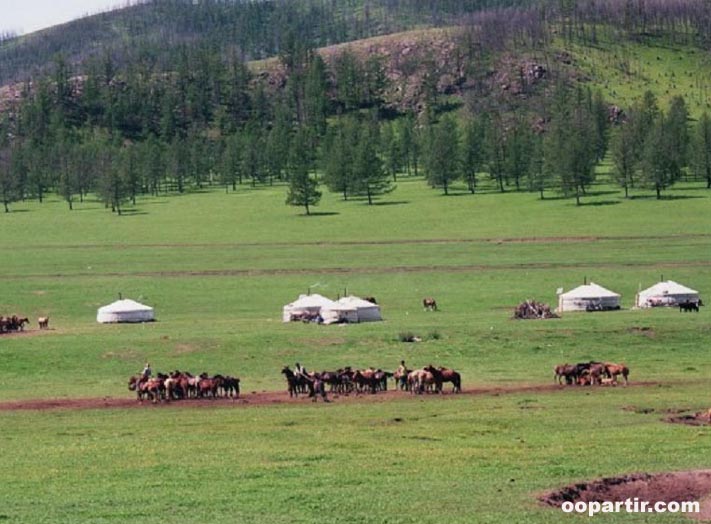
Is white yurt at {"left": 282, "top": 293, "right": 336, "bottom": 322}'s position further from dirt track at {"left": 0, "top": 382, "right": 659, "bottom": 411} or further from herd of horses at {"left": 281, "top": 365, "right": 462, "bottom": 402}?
dirt track at {"left": 0, "top": 382, "right": 659, "bottom": 411}

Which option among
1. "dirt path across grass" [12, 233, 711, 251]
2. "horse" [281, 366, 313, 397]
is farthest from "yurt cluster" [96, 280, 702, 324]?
"dirt path across grass" [12, 233, 711, 251]

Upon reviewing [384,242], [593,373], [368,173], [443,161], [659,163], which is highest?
[443,161]

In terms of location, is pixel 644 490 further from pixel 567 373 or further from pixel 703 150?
pixel 703 150

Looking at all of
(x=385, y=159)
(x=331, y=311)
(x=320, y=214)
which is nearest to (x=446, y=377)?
(x=331, y=311)

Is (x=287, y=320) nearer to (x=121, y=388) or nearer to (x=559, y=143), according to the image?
(x=121, y=388)

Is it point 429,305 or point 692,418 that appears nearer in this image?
point 692,418

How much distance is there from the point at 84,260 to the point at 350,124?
9328cm

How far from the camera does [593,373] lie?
136ft

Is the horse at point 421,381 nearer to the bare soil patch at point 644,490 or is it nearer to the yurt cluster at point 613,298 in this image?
the bare soil patch at point 644,490

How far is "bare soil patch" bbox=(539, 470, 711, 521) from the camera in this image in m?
22.1

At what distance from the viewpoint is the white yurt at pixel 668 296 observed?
6431 centimetres

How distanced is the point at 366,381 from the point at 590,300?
25.7 metres

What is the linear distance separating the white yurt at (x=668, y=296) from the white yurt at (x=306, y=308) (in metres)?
16.5

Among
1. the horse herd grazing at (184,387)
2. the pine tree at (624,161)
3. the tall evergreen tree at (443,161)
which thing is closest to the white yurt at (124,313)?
the horse herd grazing at (184,387)
